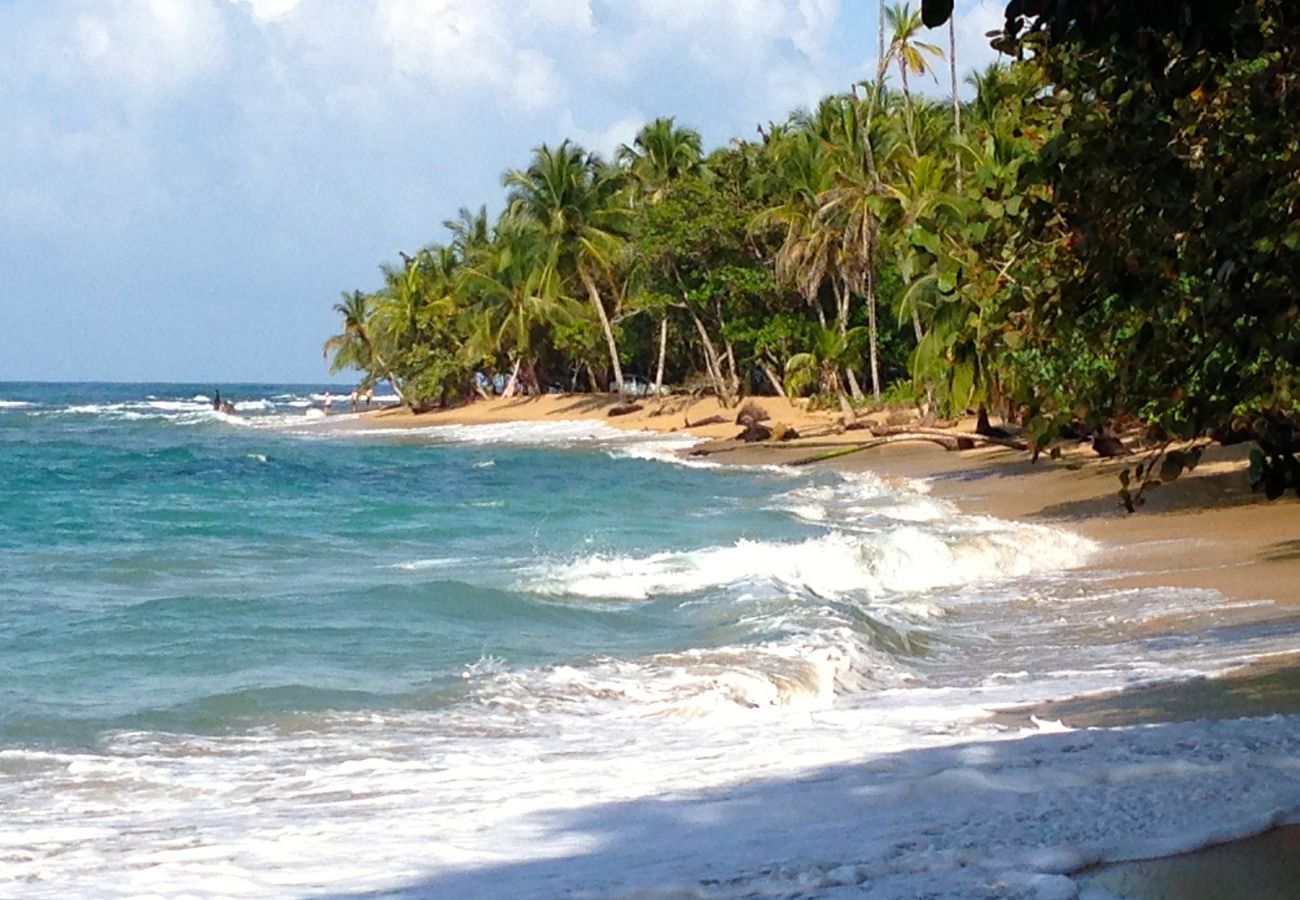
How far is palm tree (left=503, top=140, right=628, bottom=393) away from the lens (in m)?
57.0

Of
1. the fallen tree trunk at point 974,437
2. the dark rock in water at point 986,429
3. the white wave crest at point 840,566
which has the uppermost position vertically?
the dark rock in water at point 986,429

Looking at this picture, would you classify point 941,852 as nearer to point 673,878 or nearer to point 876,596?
point 673,878

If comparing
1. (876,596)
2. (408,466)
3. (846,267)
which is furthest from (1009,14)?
(846,267)

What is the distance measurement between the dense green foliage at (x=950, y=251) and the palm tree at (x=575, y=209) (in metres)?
0.10

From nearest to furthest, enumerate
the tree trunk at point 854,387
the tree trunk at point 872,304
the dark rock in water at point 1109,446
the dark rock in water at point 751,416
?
the dark rock in water at point 1109,446
the tree trunk at point 872,304
the dark rock in water at point 751,416
the tree trunk at point 854,387

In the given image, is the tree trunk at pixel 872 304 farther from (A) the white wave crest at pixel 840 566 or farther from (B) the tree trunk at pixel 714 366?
(A) the white wave crest at pixel 840 566

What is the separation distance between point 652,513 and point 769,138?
2814cm

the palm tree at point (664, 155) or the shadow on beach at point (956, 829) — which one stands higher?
the palm tree at point (664, 155)

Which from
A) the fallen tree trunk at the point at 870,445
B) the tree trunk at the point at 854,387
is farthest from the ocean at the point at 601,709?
the tree trunk at the point at 854,387

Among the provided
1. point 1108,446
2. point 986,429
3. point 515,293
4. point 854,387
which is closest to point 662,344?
point 515,293

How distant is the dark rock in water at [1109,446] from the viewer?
85.7 ft

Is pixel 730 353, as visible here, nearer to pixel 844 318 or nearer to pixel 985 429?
pixel 844 318

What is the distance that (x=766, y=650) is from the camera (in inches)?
482

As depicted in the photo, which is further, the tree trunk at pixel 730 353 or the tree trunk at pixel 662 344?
the tree trunk at pixel 662 344
